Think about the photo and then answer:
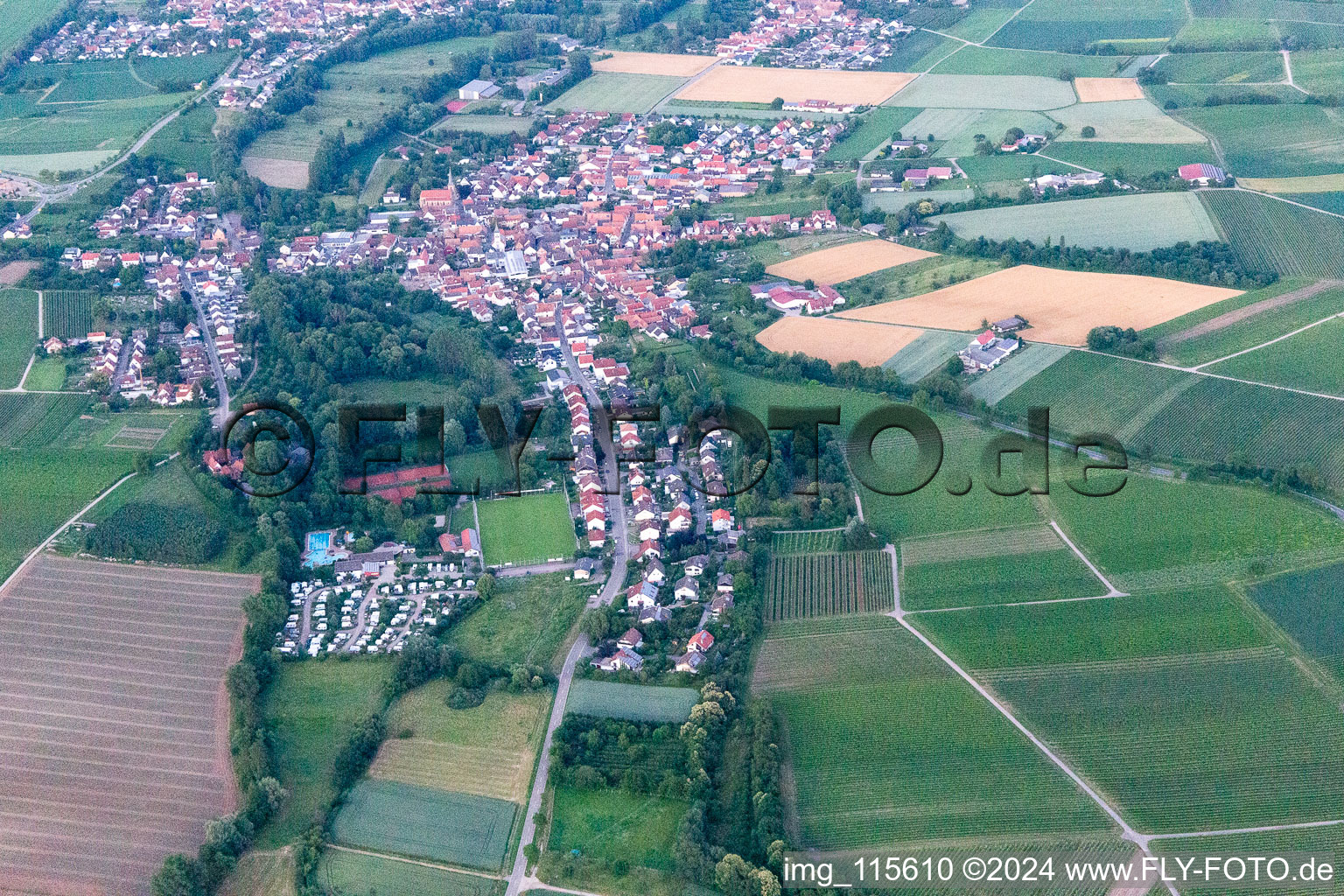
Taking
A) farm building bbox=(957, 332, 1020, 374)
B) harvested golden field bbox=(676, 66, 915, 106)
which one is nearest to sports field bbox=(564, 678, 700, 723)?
farm building bbox=(957, 332, 1020, 374)

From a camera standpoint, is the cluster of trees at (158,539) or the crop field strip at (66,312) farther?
the crop field strip at (66,312)

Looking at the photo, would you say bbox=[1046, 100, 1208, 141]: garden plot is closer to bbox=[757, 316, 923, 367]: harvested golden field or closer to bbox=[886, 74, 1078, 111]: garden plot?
bbox=[886, 74, 1078, 111]: garden plot

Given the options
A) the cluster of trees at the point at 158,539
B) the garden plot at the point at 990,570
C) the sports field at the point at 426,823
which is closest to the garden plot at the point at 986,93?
the garden plot at the point at 990,570

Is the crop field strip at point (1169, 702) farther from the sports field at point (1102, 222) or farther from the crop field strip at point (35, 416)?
the crop field strip at point (35, 416)

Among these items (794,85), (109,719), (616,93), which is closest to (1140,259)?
(794,85)

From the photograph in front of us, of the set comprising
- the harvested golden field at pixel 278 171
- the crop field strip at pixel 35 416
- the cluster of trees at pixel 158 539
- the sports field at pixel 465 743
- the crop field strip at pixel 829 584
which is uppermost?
the cluster of trees at pixel 158 539

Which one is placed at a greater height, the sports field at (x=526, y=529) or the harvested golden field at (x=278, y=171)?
the sports field at (x=526, y=529)

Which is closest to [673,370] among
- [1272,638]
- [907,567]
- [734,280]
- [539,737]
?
[734,280]

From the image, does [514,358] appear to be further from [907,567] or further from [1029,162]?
[1029,162]

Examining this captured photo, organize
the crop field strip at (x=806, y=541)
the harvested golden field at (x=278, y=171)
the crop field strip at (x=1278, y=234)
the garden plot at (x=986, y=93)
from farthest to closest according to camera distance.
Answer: the garden plot at (x=986, y=93)
the harvested golden field at (x=278, y=171)
the crop field strip at (x=1278, y=234)
the crop field strip at (x=806, y=541)
